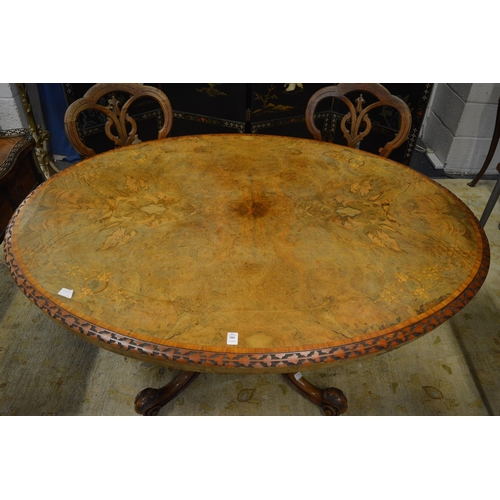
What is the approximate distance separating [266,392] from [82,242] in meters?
1.15

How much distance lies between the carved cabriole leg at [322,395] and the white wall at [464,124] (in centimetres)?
292

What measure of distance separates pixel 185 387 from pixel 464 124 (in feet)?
11.1

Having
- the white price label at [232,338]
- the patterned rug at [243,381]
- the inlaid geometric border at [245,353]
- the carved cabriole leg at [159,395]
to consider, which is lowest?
the patterned rug at [243,381]

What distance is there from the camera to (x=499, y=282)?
9.29 ft

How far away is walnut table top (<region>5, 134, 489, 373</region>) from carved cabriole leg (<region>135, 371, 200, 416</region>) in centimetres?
79

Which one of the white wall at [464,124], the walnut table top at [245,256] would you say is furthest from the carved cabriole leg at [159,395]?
the white wall at [464,124]

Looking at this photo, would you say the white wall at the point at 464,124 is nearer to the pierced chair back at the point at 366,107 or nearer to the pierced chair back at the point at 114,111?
the pierced chair back at the point at 366,107

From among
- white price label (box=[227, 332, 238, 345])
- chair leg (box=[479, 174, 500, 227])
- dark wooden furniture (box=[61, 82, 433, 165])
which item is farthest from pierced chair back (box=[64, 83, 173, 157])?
chair leg (box=[479, 174, 500, 227])

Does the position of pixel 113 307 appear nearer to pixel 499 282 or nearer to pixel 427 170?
pixel 499 282

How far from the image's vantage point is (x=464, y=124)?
397 centimetres

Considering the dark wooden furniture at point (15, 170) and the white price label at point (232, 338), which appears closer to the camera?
the white price label at point (232, 338)

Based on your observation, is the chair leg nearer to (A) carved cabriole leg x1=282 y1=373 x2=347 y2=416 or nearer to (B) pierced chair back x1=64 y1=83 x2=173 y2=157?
(A) carved cabriole leg x1=282 y1=373 x2=347 y2=416

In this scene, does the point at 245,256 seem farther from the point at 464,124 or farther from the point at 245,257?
the point at 464,124

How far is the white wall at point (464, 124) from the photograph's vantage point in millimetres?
→ 3805
